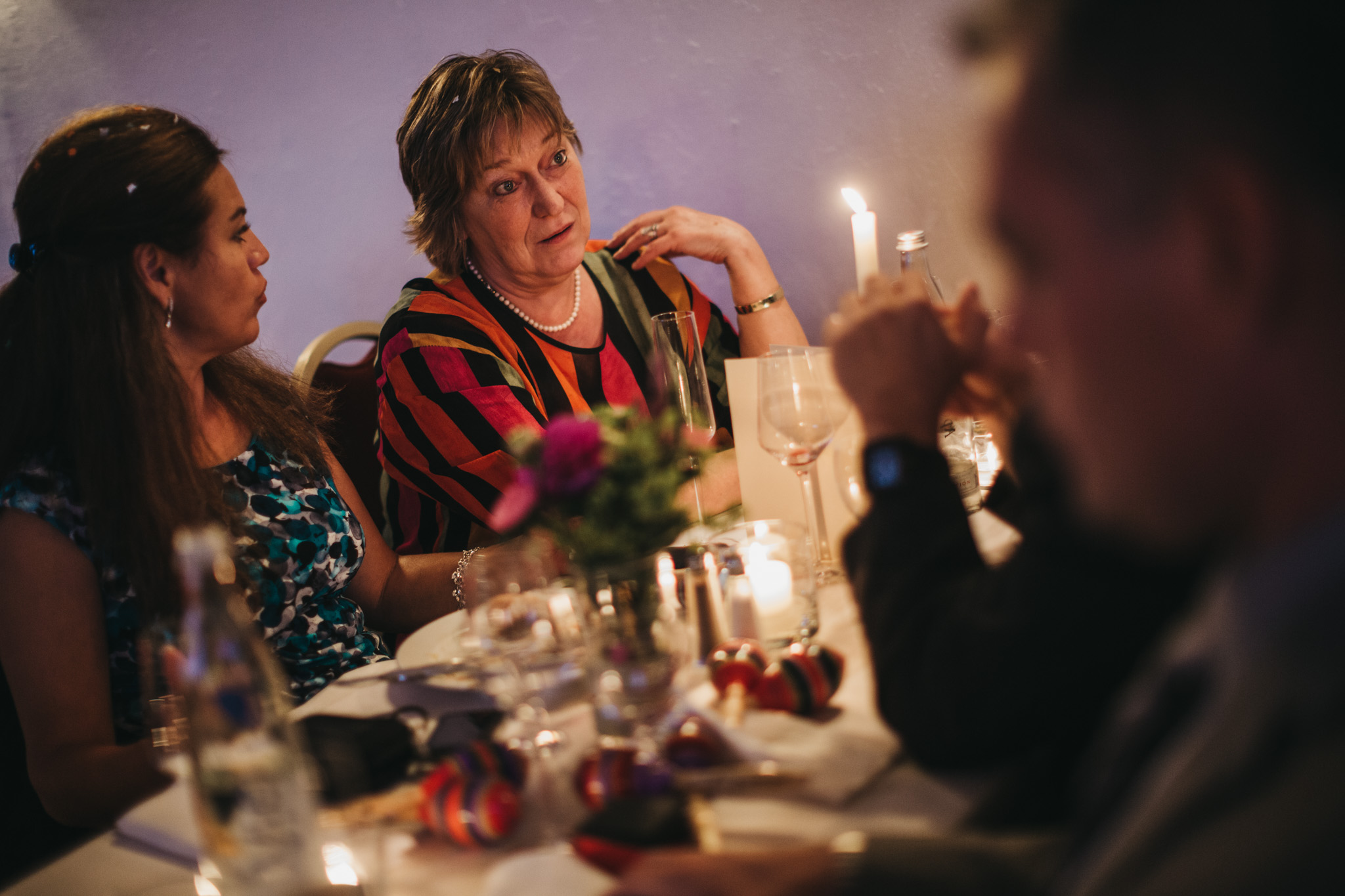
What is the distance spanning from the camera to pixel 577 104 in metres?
2.95

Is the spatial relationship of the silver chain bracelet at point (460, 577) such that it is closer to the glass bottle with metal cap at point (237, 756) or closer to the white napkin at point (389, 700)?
the white napkin at point (389, 700)

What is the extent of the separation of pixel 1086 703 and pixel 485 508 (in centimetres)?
141

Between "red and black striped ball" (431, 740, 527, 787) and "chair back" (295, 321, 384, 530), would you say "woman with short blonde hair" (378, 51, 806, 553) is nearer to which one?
"chair back" (295, 321, 384, 530)

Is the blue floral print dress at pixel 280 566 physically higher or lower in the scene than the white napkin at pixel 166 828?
higher

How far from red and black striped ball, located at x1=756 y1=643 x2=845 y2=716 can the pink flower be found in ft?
0.89

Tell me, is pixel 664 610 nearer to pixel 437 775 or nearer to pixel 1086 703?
pixel 437 775

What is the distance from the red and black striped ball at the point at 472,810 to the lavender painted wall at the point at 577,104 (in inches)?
88.9

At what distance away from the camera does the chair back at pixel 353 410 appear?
252 centimetres

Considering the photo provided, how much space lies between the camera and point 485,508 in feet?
6.32

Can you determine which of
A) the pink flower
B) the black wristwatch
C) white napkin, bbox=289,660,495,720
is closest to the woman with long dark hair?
white napkin, bbox=289,660,495,720

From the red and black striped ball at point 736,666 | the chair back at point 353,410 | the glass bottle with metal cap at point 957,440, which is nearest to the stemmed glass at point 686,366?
the glass bottle with metal cap at point 957,440

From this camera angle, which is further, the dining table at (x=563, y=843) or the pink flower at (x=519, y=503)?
the pink flower at (x=519, y=503)

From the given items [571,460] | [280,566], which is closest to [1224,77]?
[571,460]

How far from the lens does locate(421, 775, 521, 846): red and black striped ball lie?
718 mm
